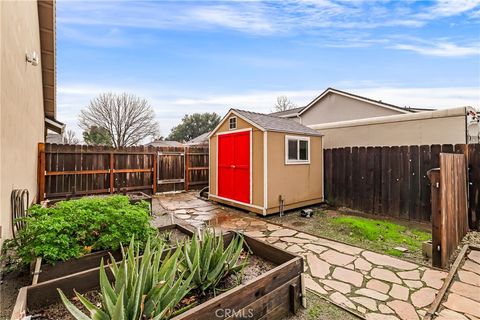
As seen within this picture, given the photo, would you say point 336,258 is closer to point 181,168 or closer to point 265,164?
point 265,164

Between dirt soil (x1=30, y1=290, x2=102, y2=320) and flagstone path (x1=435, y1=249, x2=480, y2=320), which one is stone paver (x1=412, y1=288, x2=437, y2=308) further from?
dirt soil (x1=30, y1=290, x2=102, y2=320)

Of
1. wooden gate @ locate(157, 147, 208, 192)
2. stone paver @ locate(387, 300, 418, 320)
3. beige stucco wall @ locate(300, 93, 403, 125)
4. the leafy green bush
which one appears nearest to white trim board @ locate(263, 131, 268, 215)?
the leafy green bush

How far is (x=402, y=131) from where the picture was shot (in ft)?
19.6

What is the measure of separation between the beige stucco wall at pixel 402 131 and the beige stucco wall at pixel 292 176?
28.3 inches

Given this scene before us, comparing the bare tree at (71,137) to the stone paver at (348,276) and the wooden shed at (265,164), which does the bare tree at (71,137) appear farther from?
the stone paver at (348,276)

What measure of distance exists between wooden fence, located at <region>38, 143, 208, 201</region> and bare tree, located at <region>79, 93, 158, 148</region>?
1505 cm

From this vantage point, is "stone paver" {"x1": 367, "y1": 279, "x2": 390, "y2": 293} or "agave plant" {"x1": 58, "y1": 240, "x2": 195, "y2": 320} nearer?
"agave plant" {"x1": 58, "y1": 240, "x2": 195, "y2": 320}

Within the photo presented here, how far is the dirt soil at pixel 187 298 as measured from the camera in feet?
5.69

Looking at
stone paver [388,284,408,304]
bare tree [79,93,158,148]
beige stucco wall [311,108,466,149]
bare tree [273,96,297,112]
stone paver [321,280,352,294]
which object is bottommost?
stone paver [321,280,352,294]

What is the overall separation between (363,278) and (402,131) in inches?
183

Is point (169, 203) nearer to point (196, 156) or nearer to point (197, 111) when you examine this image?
point (196, 156)

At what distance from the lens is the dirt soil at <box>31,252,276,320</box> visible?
5.69 ft

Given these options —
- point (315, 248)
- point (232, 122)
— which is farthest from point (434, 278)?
point (232, 122)

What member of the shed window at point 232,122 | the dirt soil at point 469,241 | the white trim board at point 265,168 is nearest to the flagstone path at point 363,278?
the dirt soil at point 469,241
